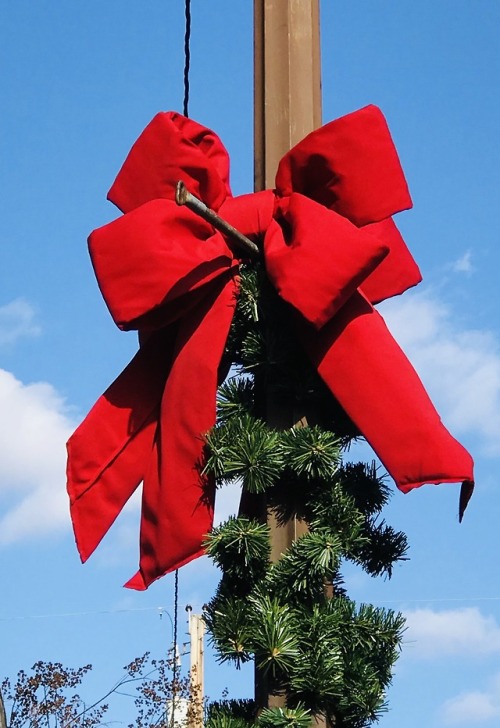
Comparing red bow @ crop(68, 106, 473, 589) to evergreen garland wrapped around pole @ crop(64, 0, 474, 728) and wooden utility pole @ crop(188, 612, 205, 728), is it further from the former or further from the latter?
wooden utility pole @ crop(188, 612, 205, 728)

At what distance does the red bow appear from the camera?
8.56 ft

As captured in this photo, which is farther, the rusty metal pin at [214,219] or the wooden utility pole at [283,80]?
the wooden utility pole at [283,80]

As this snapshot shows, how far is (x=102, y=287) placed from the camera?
9.15 feet

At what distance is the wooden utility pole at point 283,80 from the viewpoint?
3.03 meters

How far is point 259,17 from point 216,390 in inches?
40.4

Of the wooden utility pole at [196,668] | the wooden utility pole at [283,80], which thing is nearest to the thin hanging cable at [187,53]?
the wooden utility pole at [283,80]

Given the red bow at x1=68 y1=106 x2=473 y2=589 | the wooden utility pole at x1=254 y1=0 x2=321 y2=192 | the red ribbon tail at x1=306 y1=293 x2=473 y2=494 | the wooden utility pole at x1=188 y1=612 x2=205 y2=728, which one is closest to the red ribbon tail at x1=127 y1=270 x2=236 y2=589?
the red bow at x1=68 y1=106 x2=473 y2=589

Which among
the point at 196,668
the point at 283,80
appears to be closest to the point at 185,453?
the point at 283,80

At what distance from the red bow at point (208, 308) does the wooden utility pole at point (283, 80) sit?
0.13 m

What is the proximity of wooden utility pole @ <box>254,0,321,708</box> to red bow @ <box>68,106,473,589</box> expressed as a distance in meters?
0.13

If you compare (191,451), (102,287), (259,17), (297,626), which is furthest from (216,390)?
(259,17)

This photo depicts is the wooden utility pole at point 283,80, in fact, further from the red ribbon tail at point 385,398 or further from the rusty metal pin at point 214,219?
the red ribbon tail at point 385,398

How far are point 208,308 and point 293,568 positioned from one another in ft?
2.12

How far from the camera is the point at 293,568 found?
98.9 inches
